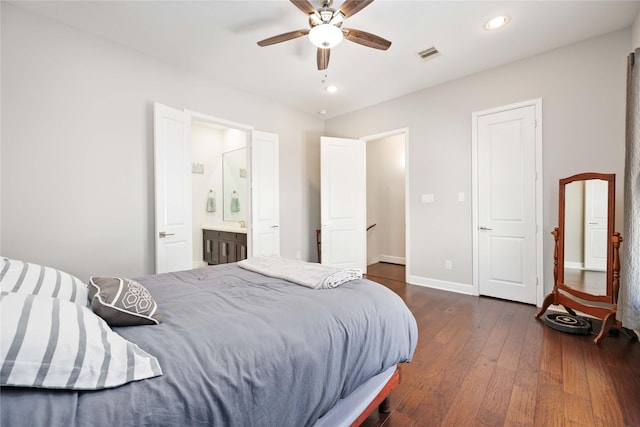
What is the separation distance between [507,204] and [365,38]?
2.46 metres

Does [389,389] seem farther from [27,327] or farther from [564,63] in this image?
[564,63]

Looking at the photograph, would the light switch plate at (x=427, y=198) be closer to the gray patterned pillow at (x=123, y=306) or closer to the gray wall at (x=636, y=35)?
the gray wall at (x=636, y=35)

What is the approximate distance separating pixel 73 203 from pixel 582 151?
4.91 meters

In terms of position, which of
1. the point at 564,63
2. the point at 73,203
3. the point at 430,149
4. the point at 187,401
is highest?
the point at 564,63

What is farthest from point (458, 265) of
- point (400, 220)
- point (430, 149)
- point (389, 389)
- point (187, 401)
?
point (187, 401)

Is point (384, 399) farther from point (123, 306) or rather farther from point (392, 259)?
point (392, 259)

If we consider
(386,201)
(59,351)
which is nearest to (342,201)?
(386,201)

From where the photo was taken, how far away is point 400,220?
18.7 ft

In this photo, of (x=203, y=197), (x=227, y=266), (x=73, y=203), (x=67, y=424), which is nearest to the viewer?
(x=67, y=424)

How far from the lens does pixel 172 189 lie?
117 inches

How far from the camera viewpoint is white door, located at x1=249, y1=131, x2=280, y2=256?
3.87 m

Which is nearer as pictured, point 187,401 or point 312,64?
point 187,401

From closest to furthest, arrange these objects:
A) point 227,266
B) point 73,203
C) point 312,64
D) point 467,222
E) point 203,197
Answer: point 227,266, point 73,203, point 312,64, point 467,222, point 203,197

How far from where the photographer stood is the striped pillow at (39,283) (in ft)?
3.33
